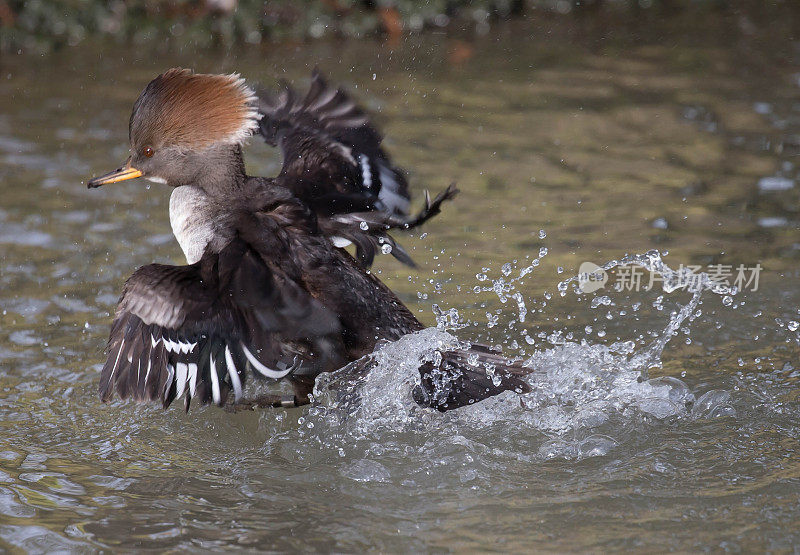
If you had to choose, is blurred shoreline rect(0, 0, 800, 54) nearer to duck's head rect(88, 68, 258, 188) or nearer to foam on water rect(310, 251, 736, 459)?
duck's head rect(88, 68, 258, 188)

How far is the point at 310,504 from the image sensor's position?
11.1ft

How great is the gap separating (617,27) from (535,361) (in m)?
5.68

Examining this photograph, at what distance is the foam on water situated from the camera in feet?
12.4

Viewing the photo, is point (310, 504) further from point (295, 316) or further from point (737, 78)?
point (737, 78)

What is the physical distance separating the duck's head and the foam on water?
96cm

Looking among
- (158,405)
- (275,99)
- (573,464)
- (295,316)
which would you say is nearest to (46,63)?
(275,99)

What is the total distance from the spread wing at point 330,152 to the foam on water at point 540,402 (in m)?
0.57

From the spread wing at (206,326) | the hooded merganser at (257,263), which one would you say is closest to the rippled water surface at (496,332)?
the hooded merganser at (257,263)

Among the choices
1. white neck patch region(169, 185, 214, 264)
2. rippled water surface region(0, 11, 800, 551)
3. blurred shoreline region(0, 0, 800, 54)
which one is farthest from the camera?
blurred shoreline region(0, 0, 800, 54)

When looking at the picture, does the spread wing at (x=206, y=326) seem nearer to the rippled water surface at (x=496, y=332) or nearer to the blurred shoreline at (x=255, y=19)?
the rippled water surface at (x=496, y=332)

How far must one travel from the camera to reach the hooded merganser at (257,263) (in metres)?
3.47

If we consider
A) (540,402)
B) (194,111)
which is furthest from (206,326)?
(540,402)

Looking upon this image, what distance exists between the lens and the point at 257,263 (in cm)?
349

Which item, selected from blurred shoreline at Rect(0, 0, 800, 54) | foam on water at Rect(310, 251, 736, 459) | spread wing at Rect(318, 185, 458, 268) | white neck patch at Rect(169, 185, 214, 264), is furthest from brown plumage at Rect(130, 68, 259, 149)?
blurred shoreline at Rect(0, 0, 800, 54)
